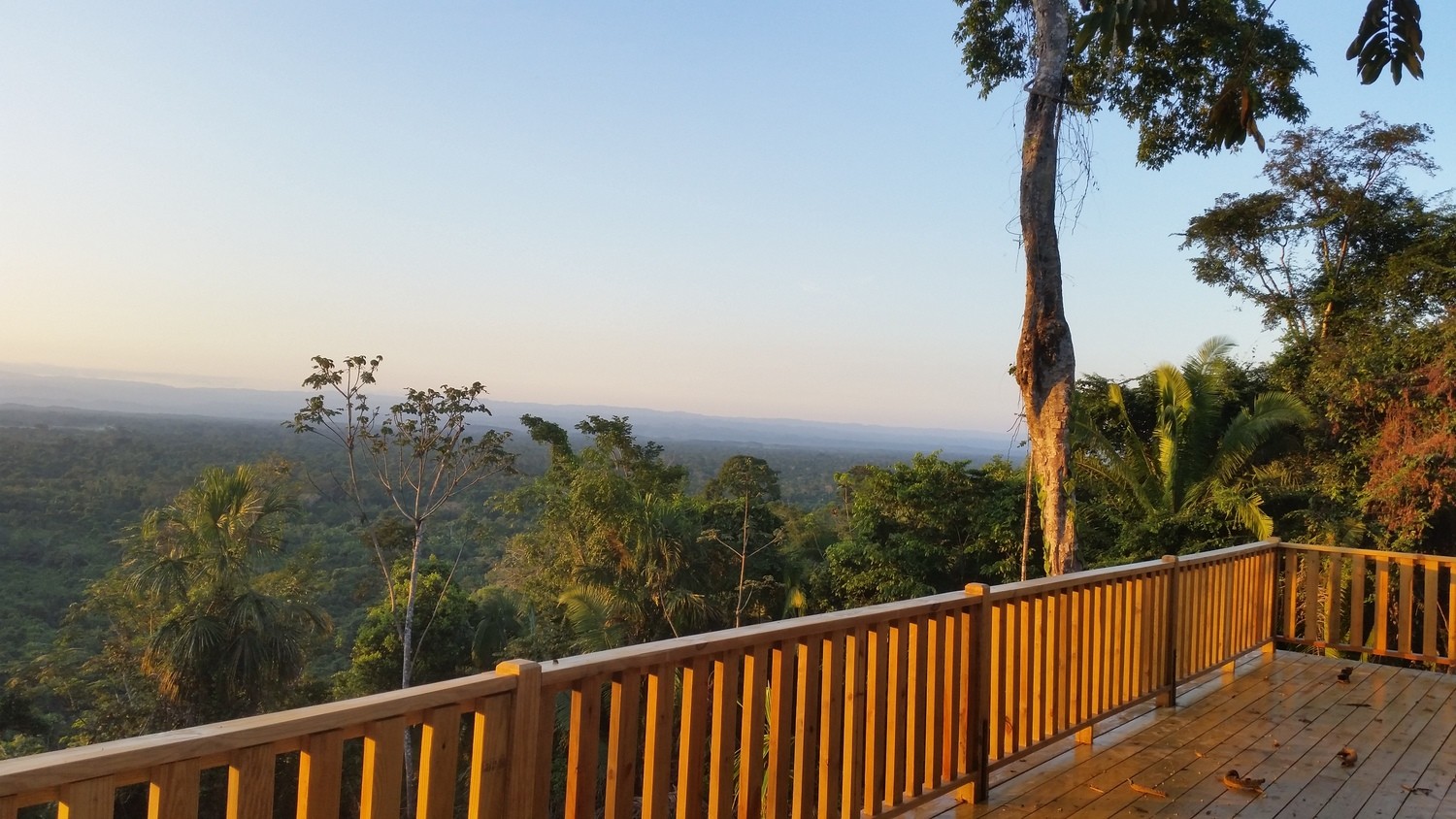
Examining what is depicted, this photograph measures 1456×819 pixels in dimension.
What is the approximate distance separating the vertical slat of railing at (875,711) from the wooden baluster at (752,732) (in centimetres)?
45

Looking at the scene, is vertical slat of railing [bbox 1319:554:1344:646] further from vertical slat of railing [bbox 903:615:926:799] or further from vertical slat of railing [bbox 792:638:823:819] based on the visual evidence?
vertical slat of railing [bbox 792:638:823:819]

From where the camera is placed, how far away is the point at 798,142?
16.8m

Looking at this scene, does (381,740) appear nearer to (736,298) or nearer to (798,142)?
(798,142)

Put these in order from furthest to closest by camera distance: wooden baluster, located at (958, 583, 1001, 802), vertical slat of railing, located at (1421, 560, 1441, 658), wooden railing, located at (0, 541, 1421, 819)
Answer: vertical slat of railing, located at (1421, 560, 1441, 658)
wooden baluster, located at (958, 583, 1001, 802)
wooden railing, located at (0, 541, 1421, 819)

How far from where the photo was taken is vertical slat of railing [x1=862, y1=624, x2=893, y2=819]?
110 inches

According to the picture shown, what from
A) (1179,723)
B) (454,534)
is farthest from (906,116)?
(454,534)

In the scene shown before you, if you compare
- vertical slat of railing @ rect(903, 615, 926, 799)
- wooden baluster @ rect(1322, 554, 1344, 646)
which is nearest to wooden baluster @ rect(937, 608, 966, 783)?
vertical slat of railing @ rect(903, 615, 926, 799)

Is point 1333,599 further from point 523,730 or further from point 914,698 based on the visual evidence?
point 523,730

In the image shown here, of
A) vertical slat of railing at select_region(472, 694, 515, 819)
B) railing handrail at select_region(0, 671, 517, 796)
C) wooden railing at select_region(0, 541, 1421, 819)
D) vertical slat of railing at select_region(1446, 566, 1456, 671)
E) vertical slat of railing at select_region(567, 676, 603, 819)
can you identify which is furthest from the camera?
vertical slat of railing at select_region(1446, 566, 1456, 671)

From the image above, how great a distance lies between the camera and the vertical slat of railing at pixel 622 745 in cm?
209

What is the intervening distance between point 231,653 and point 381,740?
18.1m

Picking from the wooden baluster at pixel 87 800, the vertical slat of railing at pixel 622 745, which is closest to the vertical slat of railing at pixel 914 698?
the vertical slat of railing at pixel 622 745

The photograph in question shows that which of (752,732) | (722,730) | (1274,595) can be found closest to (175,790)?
(722,730)

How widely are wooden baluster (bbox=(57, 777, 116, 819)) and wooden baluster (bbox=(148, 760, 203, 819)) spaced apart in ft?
0.23
